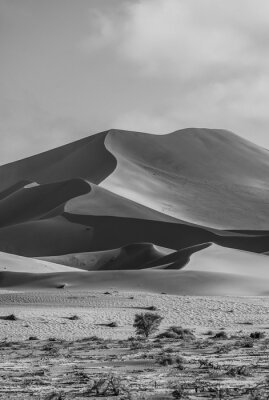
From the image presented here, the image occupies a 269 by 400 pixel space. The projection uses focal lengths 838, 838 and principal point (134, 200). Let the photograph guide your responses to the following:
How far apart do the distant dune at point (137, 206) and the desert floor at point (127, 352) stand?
51.7 feet

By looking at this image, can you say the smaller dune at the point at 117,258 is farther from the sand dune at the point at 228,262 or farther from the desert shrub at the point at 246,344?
the desert shrub at the point at 246,344

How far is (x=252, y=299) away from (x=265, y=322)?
34.5 ft

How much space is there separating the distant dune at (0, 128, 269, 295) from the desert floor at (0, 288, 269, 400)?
15.8m

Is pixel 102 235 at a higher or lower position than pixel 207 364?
higher

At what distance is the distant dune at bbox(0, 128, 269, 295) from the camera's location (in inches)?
2660

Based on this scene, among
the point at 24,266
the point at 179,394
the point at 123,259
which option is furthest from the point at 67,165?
the point at 179,394

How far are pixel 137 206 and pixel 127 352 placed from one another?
83116 mm

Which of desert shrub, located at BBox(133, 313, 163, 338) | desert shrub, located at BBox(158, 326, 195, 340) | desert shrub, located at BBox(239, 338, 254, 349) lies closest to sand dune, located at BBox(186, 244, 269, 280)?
desert shrub, located at BBox(133, 313, 163, 338)

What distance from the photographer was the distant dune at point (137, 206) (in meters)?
67.6

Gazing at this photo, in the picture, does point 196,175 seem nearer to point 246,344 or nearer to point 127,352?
point 246,344

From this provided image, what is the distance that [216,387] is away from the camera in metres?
11.7

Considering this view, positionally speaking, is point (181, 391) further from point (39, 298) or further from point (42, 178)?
point (42, 178)

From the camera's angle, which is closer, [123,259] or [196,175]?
[123,259]

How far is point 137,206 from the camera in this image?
101 metres
